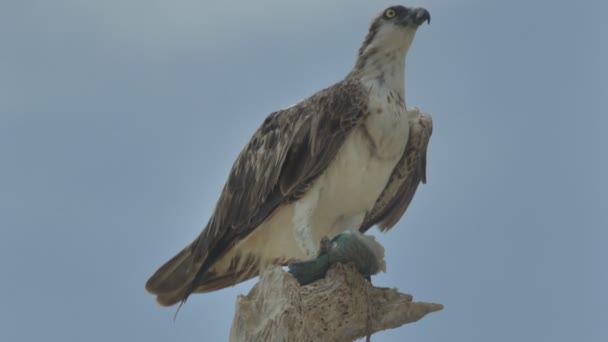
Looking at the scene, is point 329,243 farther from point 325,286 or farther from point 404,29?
point 404,29

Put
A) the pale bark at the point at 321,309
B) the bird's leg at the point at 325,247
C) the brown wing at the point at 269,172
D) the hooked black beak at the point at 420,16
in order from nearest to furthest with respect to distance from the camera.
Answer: the pale bark at the point at 321,309 → the bird's leg at the point at 325,247 → the brown wing at the point at 269,172 → the hooked black beak at the point at 420,16

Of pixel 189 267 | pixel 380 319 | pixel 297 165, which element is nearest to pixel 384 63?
pixel 297 165

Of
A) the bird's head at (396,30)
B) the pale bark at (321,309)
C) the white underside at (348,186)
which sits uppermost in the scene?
the bird's head at (396,30)

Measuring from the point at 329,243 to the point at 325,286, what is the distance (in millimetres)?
A: 480

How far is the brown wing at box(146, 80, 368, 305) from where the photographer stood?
39.7 ft

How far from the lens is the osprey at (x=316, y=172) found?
12.1m

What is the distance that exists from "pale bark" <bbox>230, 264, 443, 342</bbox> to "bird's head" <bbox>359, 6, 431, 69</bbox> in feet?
10.3

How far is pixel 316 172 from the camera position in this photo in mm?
12070

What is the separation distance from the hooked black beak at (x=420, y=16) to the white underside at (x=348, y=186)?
0.77 m

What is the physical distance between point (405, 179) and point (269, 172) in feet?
4.47

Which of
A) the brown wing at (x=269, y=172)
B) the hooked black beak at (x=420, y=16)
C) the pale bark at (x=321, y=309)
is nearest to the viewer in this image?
the pale bark at (x=321, y=309)

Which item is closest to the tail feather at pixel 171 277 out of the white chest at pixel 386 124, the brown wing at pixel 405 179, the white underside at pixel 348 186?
the white underside at pixel 348 186

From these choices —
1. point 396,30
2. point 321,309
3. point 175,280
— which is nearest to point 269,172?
point 175,280

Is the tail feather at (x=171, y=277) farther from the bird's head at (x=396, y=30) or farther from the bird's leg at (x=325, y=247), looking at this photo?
the bird's leg at (x=325, y=247)
